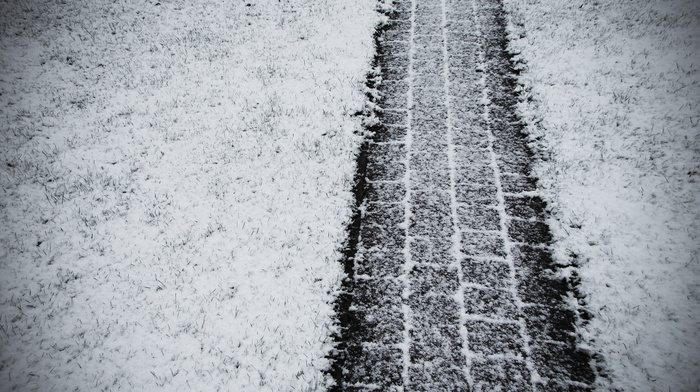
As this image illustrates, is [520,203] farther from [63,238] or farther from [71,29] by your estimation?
[71,29]

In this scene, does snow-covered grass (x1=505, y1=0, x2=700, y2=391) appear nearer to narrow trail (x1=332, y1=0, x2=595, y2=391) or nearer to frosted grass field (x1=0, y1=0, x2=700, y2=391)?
frosted grass field (x1=0, y1=0, x2=700, y2=391)

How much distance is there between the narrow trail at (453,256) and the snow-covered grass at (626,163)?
35 centimetres

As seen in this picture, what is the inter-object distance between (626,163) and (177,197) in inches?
261

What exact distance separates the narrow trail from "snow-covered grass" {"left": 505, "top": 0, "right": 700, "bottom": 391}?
1.13 feet

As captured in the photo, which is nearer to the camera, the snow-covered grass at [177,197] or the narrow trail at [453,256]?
the narrow trail at [453,256]

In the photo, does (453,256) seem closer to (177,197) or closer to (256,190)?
(256,190)

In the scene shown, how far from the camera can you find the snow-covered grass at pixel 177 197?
3.62 m

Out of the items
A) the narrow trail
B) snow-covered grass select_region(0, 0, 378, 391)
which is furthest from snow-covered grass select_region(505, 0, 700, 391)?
snow-covered grass select_region(0, 0, 378, 391)

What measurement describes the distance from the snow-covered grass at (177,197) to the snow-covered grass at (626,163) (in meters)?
3.03

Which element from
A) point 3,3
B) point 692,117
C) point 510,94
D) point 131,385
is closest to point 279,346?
point 131,385

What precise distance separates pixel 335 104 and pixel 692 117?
5.57 metres

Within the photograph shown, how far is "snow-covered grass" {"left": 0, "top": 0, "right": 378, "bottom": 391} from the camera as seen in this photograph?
3.62 metres

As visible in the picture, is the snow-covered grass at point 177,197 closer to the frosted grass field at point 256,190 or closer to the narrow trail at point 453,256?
the frosted grass field at point 256,190

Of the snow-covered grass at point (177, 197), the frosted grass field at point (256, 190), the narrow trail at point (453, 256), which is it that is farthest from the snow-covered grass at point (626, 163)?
the snow-covered grass at point (177, 197)
